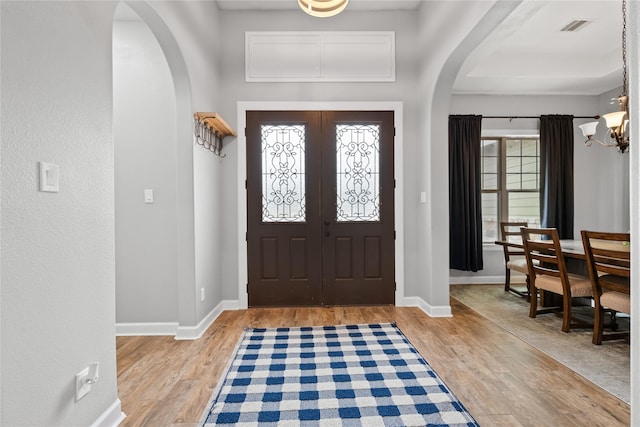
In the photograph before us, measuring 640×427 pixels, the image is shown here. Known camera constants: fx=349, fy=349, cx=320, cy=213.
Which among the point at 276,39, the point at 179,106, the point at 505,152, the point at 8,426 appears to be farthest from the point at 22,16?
the point at 505,152

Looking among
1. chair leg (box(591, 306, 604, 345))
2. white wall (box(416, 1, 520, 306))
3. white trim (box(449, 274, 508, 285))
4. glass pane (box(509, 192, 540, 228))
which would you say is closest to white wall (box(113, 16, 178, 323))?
white wall (box(416, 1, 520, 306))

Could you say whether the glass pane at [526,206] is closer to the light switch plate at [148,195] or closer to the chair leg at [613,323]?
the chair leg at [613,323]

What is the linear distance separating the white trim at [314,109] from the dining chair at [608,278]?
1730 millimetres

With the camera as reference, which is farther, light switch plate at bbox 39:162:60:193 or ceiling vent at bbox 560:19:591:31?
ceiling vent at bbox 560:19:591:31

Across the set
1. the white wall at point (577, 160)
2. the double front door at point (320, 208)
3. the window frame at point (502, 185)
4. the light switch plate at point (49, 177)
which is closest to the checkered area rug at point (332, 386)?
the double front door at point (320, 208)

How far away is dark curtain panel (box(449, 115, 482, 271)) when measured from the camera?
5.01m

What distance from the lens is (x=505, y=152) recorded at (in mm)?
5379

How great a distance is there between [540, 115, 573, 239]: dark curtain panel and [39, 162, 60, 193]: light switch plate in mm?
5747

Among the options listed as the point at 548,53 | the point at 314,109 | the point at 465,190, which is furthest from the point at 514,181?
the point at 314,109

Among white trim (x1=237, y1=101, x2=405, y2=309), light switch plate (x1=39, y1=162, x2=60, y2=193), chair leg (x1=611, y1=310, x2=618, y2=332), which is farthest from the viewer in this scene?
white trim (x1=237, y1=101, x2=405, y2=309)

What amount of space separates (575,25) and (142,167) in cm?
479

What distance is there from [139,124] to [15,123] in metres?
2.03

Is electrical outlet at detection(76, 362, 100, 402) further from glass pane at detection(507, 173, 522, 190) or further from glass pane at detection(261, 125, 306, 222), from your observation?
glass pane at detection(507, 173, 522, 190)

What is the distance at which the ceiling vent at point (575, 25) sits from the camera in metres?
3.77
